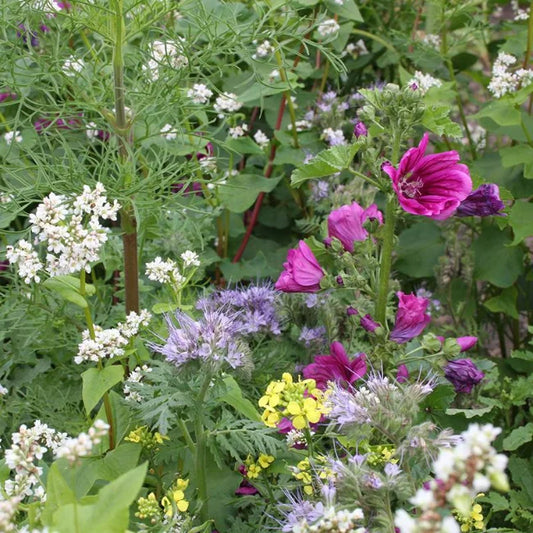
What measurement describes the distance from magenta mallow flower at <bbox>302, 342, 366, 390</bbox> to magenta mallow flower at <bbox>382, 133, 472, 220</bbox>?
278 mm

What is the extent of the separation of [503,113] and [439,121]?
69cm

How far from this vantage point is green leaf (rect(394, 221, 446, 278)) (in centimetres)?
220

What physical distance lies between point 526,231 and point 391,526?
1.09 metres

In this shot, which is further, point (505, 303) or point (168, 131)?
point (505, 303)

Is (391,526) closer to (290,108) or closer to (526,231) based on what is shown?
(526,231)

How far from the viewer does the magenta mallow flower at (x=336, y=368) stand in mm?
1405

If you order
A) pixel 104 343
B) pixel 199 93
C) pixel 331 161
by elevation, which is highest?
pixel 331 161

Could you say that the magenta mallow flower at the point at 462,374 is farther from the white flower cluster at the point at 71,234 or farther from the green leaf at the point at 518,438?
the white flower cluster at the point at 71,234

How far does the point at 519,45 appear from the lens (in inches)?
89.3

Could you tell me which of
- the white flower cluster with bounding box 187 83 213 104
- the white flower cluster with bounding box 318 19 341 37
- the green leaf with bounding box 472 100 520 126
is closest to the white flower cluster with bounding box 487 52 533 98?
the green leaf with bounding box 472 100 520 126

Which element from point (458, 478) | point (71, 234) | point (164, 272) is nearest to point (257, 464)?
point (164, 272)

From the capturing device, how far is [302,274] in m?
1.40

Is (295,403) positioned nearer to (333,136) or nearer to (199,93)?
(199,93)

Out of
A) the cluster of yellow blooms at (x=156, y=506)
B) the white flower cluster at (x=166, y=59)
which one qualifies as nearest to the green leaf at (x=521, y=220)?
the white flower cluster at (x=166, y=59)
